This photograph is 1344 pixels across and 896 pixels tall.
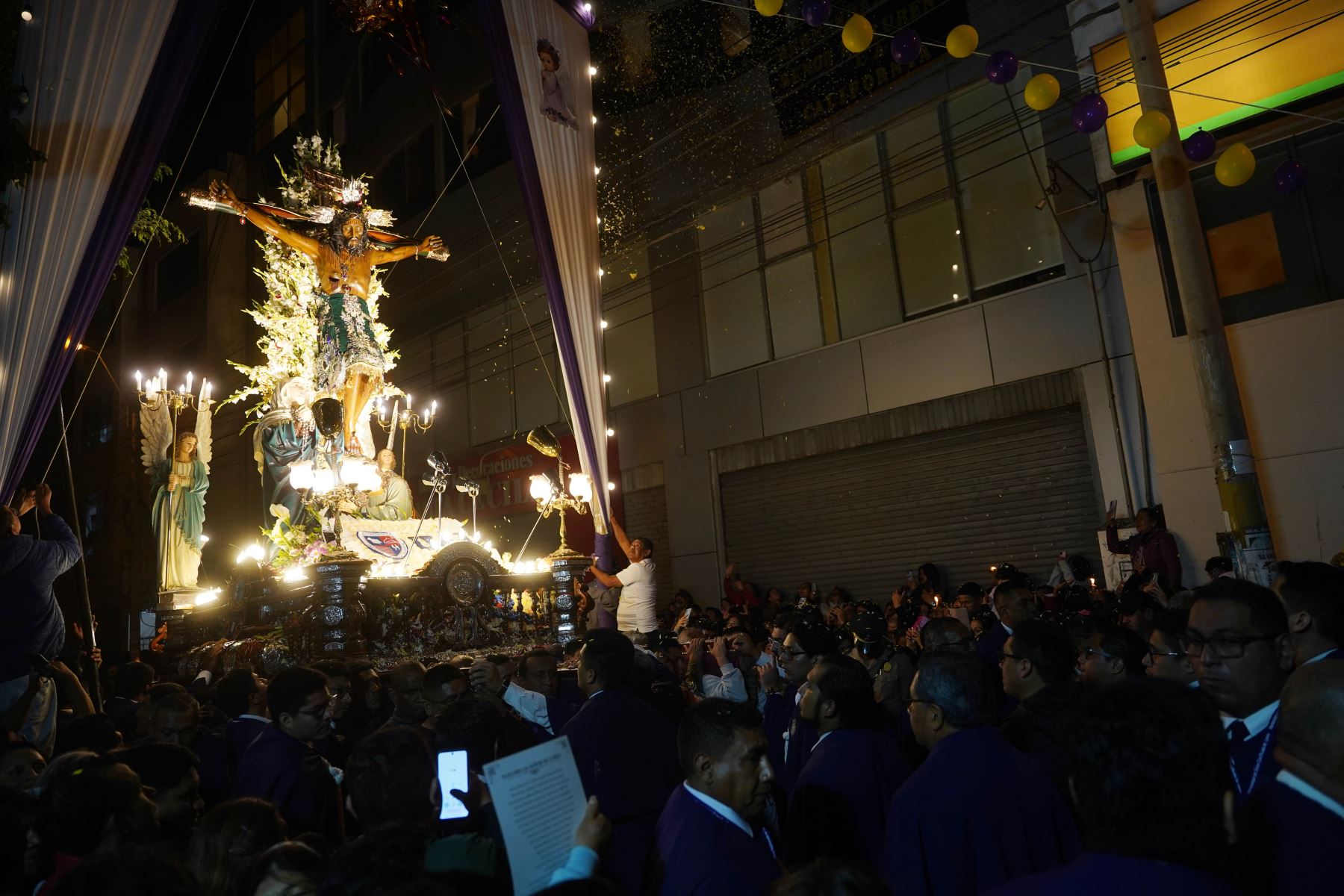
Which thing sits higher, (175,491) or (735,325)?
(735,325)

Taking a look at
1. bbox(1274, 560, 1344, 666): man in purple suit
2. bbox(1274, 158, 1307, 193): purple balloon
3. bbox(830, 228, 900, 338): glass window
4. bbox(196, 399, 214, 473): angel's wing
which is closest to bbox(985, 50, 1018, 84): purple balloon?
bbox(1274, 158, 1307, 193): purple balloon

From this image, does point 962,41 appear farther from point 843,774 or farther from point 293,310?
point 293,310

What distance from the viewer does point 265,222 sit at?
33.8ft

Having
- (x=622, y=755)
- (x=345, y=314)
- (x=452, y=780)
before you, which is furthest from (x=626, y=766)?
(x=345, y=314)

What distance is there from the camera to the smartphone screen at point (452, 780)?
2.81 meters

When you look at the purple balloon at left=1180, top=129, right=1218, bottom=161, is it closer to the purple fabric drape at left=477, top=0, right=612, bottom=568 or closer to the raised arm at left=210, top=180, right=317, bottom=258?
the purple fabric drape at left=477, top=0, right=612, bottom=568

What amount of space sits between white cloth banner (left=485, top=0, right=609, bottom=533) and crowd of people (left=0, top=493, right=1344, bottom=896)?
389 centimetres

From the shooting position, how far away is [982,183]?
512 inches

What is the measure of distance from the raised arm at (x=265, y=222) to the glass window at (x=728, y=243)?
24.2ft

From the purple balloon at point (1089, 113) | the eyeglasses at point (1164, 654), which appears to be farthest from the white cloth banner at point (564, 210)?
the eyeglasses at point (1164, 654)

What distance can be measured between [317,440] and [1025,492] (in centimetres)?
919

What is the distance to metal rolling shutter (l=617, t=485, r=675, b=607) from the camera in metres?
16.6

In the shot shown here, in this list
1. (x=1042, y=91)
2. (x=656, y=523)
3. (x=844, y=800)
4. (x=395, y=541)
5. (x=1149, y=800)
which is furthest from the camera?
(x=656, y=523)

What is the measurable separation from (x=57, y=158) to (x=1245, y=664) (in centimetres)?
711
